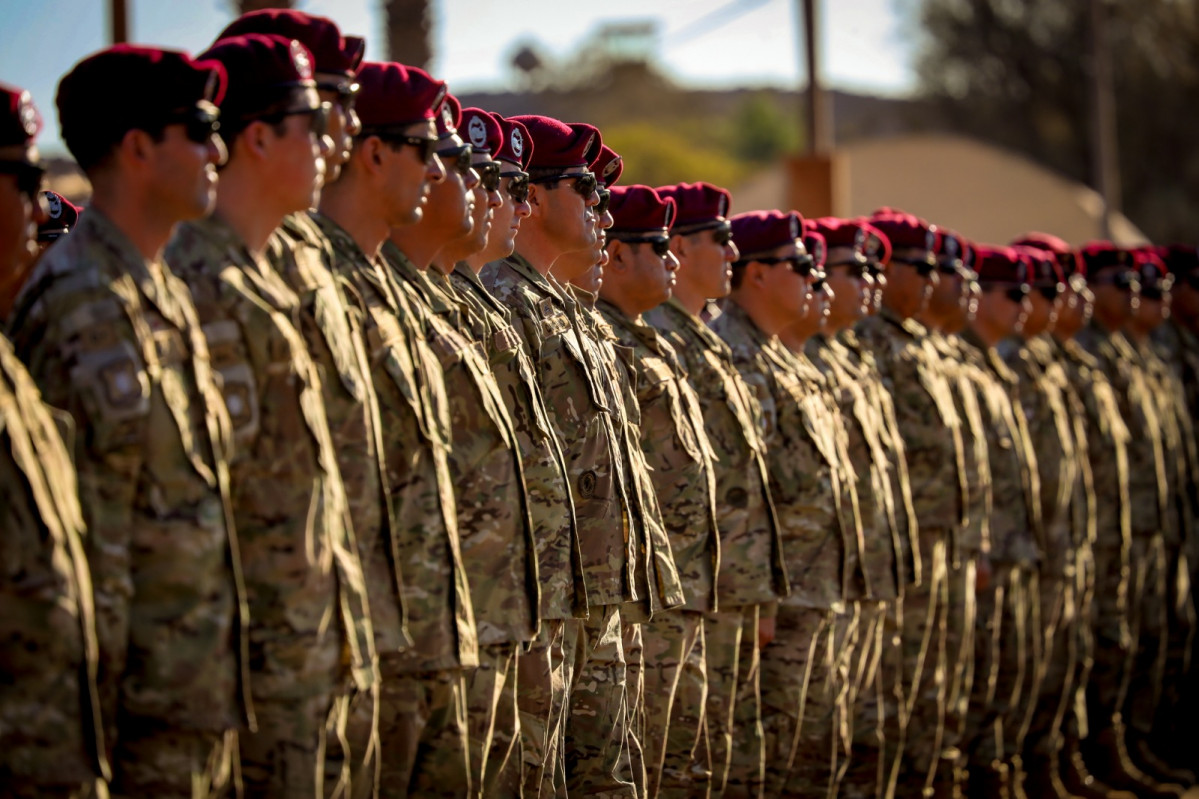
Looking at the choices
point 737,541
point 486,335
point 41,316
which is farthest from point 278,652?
point 737,541

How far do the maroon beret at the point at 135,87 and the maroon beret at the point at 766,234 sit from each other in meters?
3.94

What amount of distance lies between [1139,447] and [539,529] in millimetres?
6698

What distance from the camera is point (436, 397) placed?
4.18 m

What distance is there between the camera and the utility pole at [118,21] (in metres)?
9.37

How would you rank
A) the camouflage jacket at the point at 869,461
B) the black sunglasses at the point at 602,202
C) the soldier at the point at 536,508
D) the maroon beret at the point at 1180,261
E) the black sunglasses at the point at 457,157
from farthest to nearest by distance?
the maroon beret at the point at 1180,261, the camouflage jacket at the point at 869,461, the black sunglasses at the point at 602,202, the soldier at the point at 536,508, the black sunglasses at the point at 457,157

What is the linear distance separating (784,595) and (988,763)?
9.51 feet

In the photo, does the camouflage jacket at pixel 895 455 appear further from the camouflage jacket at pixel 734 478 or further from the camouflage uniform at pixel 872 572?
the camouflage jacket at pixel 734 478

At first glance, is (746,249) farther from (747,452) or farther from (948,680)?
(948,680)

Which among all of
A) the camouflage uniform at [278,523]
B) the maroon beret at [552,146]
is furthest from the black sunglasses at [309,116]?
the maroon beret at [552,146]

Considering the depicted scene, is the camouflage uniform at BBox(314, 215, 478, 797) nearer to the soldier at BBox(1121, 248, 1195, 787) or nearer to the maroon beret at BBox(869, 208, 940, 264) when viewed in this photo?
the maroon beret at BBox(869, 208, 940, 264)

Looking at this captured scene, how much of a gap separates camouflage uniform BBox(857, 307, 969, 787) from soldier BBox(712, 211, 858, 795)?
41.3 inches

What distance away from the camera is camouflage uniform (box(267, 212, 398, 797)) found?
3.73 m

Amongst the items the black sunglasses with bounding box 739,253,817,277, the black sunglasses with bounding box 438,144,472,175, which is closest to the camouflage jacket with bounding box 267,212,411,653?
the black sunglasses with bounding box 438,144,472,175

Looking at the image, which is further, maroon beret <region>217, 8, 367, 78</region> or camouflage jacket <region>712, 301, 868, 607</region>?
camouflage jacket <region>712, 301, 868, 607</region>
